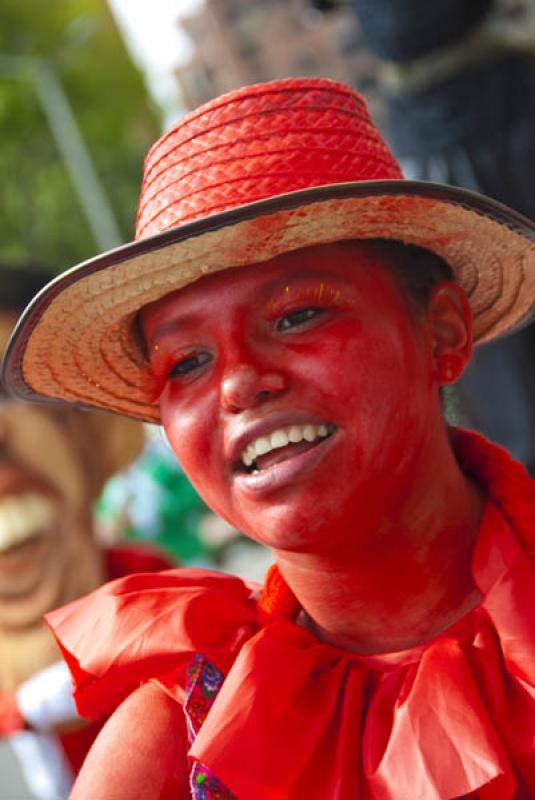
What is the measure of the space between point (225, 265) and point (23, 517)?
6.00 feet

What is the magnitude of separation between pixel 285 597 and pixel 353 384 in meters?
0.47

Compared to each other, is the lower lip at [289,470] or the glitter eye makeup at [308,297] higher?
the glitter eye makeup at [308,297]

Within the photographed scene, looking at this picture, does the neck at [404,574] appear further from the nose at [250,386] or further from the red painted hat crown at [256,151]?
the red painted hat crown at [256,151]

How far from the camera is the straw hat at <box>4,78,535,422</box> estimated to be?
4.66 feet

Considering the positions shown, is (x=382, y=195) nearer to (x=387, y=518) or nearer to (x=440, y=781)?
(x=387, y=518)

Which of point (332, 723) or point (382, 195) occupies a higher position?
point (382, 195)

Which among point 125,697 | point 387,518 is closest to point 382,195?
point 387,518

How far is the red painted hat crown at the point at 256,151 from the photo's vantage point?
1.46 meters

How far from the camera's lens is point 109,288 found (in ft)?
5.08

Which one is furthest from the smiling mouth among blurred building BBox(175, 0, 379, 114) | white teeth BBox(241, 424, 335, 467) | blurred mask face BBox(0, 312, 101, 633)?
blurred building BBox(175, 0, 379, 114)

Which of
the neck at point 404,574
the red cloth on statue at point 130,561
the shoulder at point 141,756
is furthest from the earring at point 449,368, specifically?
the red cloth on statue at point 130,561

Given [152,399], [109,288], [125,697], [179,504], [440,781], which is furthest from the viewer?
[179,504]

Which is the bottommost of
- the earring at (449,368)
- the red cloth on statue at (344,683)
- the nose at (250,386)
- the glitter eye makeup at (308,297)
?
the red cloth on statue at (344,683)

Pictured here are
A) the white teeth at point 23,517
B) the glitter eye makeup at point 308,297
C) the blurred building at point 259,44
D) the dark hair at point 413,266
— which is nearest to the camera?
the glitter eye makeup at point 308,297
